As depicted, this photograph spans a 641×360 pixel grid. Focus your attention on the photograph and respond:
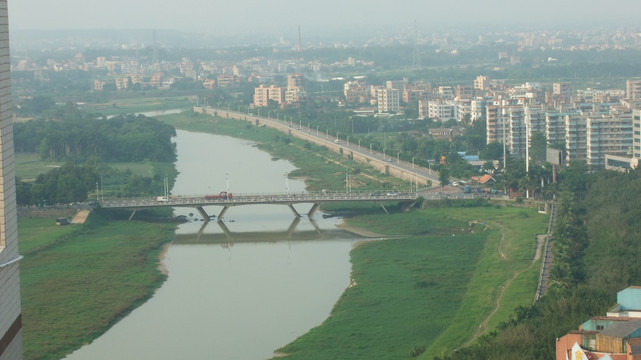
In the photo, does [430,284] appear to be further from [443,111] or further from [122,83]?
[122,83]

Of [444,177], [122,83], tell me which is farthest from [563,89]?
A: [122,83]

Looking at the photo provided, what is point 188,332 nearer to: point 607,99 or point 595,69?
point 607,99

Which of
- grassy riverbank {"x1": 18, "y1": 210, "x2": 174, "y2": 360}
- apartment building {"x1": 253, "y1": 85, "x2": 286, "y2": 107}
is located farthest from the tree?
apartment building {"x1": 253, "y1": 85, "x2": 286, "y2": 107}

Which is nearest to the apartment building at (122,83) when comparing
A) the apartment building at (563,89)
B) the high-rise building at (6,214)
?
the apartment building at (563,89)

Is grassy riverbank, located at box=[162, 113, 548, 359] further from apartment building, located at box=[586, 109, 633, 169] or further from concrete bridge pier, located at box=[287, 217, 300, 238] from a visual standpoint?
apartment building, located at box=[586, 109, 633, 169]

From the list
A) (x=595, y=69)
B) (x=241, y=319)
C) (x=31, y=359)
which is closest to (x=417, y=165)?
(x=241, y=319)
